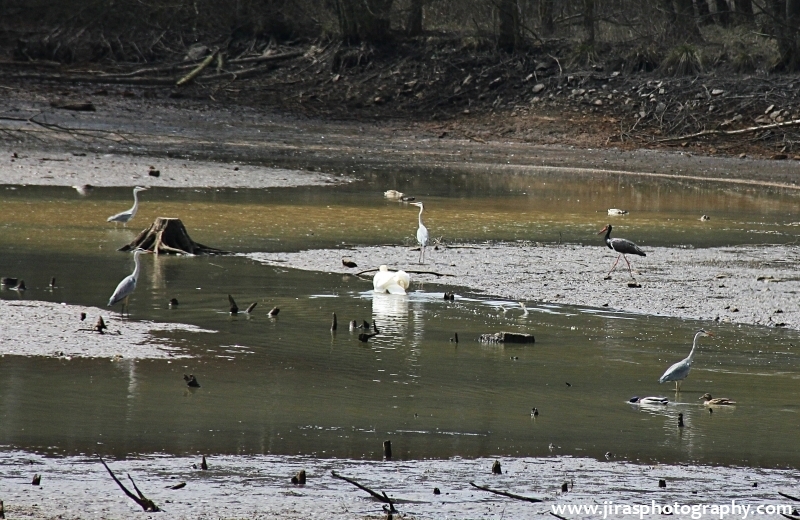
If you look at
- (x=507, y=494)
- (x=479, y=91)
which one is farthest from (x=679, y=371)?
(x=479, y=91)

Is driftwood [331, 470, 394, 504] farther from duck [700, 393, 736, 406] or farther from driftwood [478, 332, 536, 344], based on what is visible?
driftwood [478, 332, 536, 344]

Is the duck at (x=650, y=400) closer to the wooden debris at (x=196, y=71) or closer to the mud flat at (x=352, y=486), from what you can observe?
the mud flat at (x=352, y=486)

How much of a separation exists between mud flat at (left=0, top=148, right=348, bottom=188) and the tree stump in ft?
21.9

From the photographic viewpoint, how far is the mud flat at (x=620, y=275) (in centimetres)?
1208

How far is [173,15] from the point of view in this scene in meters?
38.2

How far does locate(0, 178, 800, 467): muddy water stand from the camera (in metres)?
7.28

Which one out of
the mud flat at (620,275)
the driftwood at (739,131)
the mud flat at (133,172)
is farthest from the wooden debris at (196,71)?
the mud flat at (620,275)

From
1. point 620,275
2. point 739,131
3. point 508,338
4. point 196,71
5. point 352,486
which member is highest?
point 196,71

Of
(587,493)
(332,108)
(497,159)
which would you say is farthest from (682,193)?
(587,493)

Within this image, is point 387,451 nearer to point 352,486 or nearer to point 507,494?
Answer: point 352,486

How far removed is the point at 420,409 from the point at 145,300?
4.21m

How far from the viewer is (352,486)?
6258 mm

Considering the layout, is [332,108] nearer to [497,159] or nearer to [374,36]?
[374,36]

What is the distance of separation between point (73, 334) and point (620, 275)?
6322 mm
